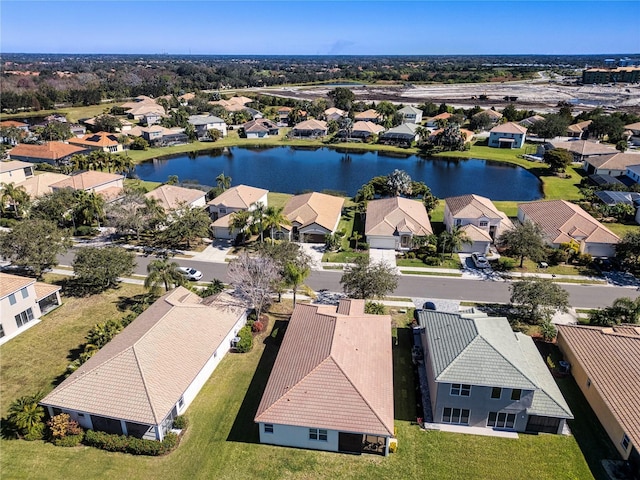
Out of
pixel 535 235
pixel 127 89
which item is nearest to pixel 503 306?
pixel 535 235

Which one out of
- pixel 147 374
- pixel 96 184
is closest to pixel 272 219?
pixel 147 374

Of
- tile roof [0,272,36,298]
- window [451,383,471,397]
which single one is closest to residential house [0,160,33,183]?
tile roof [0,272,36,298]

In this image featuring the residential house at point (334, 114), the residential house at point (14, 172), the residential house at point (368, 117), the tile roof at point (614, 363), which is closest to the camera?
the tile roof at point (614, 363)

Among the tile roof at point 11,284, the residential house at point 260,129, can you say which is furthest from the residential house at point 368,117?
the tile roof at point 11,284

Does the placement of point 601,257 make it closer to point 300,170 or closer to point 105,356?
point 105,356

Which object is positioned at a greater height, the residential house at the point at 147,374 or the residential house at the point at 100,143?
the residential house at the point at 100,143

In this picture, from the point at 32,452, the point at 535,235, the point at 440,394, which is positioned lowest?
the point at 32,452

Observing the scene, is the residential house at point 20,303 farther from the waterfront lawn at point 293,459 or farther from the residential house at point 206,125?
the residential house at point 206,125
